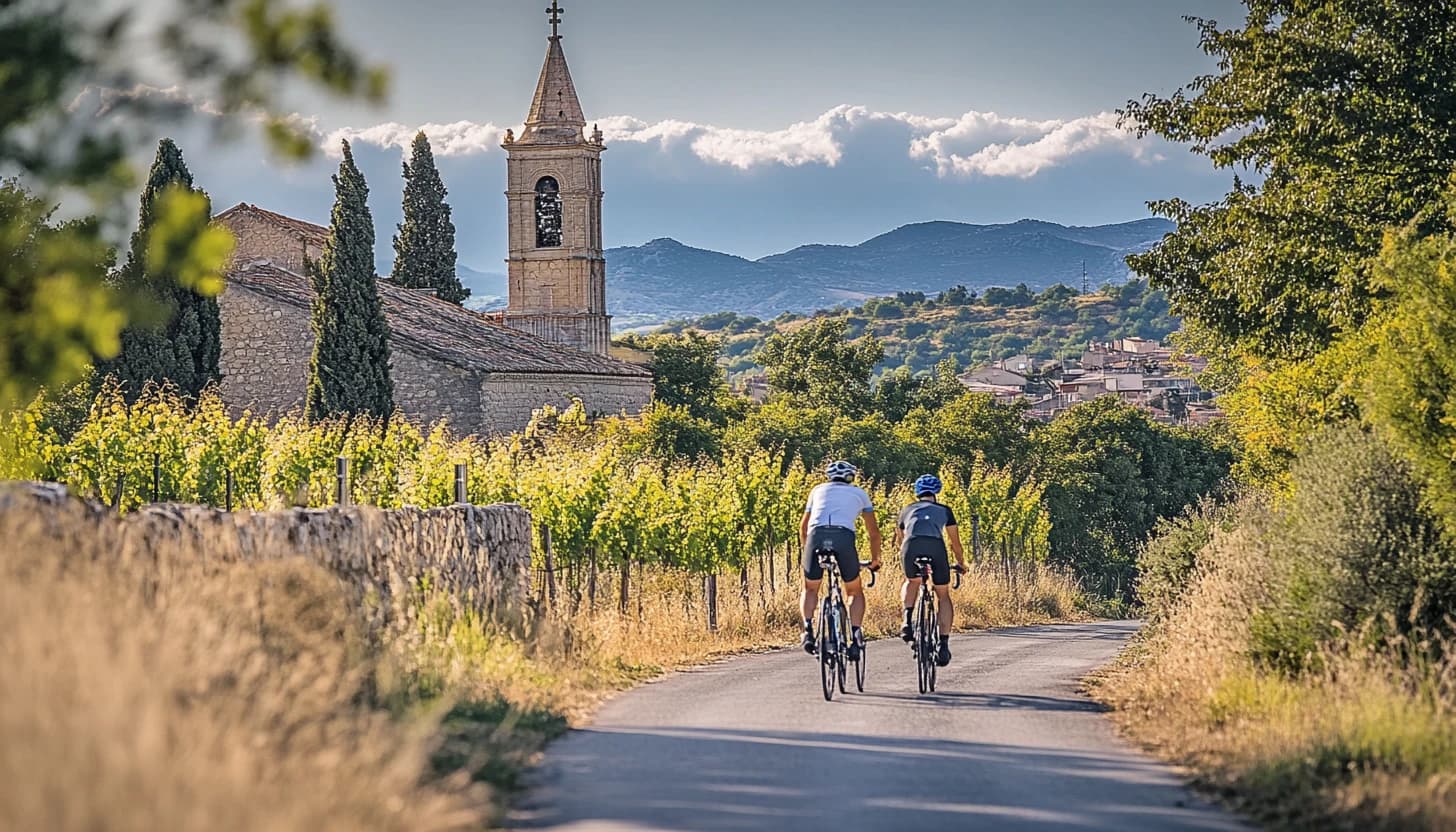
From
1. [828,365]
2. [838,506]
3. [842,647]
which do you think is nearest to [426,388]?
[828,365]

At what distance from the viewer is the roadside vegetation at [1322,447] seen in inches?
412

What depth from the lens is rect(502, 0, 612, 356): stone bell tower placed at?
7169cm

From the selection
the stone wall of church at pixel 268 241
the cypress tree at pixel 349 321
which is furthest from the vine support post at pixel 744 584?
the stone wall of church at pixel 268 241

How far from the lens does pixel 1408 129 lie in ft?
72.9

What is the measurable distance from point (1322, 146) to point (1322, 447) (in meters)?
8.91

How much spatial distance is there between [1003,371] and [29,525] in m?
160

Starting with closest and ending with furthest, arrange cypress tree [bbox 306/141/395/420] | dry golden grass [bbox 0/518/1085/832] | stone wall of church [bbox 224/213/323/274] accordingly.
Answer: dry golden grass [bbox 0/518/1085/832] → cypress tree [bbox 306/141/395/420] → stone wall of church [bbox 224/213/323/274]

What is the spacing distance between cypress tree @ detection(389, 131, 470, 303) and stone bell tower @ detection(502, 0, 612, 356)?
2802mm

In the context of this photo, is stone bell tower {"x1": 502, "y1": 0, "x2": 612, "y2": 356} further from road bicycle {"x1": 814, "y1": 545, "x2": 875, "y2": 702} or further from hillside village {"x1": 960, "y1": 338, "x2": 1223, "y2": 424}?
road bicycle {"x1": 814, "y1": 545, "x2": 875, "y2": 702}

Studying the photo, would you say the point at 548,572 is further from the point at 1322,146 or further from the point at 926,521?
the point at 1322,146

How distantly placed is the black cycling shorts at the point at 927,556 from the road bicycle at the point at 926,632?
38mm

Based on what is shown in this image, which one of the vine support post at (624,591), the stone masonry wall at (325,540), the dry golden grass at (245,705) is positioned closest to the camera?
the dry golden grass at (245,705)

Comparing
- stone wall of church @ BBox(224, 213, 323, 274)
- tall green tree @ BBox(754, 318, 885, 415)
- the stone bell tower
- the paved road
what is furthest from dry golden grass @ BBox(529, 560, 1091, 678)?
the stone bell tower

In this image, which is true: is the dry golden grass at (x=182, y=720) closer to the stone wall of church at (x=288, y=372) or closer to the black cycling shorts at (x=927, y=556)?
the black cycling shorts at (x=927, y=556)
